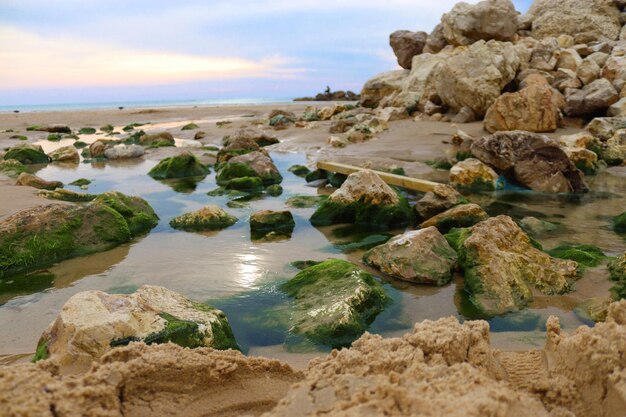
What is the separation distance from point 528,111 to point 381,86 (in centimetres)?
1146

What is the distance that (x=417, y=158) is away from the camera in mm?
11719

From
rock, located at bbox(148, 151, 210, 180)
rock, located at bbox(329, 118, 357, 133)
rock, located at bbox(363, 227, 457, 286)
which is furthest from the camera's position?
rock, located at bbox(329, 118, 357, 133)

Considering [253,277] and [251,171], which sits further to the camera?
[251,171]

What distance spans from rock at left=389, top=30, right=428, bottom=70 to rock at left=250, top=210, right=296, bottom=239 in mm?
19893

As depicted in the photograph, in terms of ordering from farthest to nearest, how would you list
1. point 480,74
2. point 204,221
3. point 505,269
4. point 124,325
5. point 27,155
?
point 480,74 → point 27,155 → point 204,221 → point 505,269 → point 124,325

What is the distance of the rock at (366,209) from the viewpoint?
6.58m

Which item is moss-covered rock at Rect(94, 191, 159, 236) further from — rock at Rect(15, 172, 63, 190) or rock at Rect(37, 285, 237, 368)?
rock at Rect(37, 285, 237, 368)

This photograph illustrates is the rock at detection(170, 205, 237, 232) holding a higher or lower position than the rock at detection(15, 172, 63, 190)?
lower

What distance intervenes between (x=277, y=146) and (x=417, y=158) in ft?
17.9

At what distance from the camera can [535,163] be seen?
8828 millimetres

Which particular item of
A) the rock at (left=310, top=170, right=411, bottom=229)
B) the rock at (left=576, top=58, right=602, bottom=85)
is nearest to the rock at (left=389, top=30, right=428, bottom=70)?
the rock at (left=576, top=58, right=602, bottom=85)

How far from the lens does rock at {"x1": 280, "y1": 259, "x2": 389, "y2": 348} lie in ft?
11.3

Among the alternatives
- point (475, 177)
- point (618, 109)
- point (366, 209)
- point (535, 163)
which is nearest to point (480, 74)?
point (618, 109)

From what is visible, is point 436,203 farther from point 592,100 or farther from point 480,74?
point 480,74
